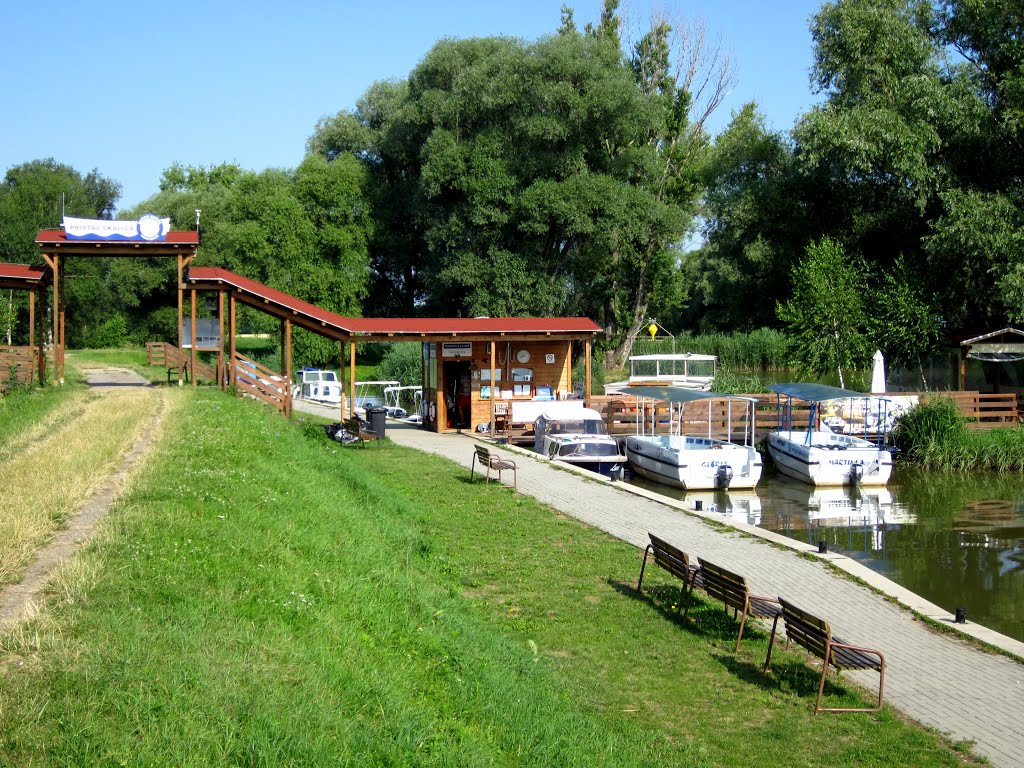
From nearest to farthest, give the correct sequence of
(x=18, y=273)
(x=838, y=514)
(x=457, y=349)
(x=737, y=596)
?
(x=737, y=596)
(x=838, y=514)
(x=18, y=273)
(x=457, y=349)

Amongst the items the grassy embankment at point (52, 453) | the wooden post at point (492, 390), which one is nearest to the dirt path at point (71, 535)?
the grassy embankment at point (52, 453)

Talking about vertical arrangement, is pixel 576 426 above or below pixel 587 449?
above

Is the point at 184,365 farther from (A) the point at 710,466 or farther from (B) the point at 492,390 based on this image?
(A) the point at 710,466

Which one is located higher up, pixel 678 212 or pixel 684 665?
pixel 678 212

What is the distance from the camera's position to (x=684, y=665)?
10227 mm

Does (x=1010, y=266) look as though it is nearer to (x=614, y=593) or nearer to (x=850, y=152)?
(x=850, y=152)

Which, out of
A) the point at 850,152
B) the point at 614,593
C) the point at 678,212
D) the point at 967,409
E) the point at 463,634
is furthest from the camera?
the point at 678,212

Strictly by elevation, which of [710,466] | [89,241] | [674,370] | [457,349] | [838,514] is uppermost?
[89,241]

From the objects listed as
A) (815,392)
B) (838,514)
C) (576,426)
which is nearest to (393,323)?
(576,426)

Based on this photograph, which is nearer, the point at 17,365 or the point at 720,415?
the point at 17,365

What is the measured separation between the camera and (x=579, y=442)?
2689 cm

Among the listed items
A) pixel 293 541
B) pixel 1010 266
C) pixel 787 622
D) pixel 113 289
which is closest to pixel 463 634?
pixel 293 541

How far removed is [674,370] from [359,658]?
1703 inches

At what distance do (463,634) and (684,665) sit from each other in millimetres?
2351
